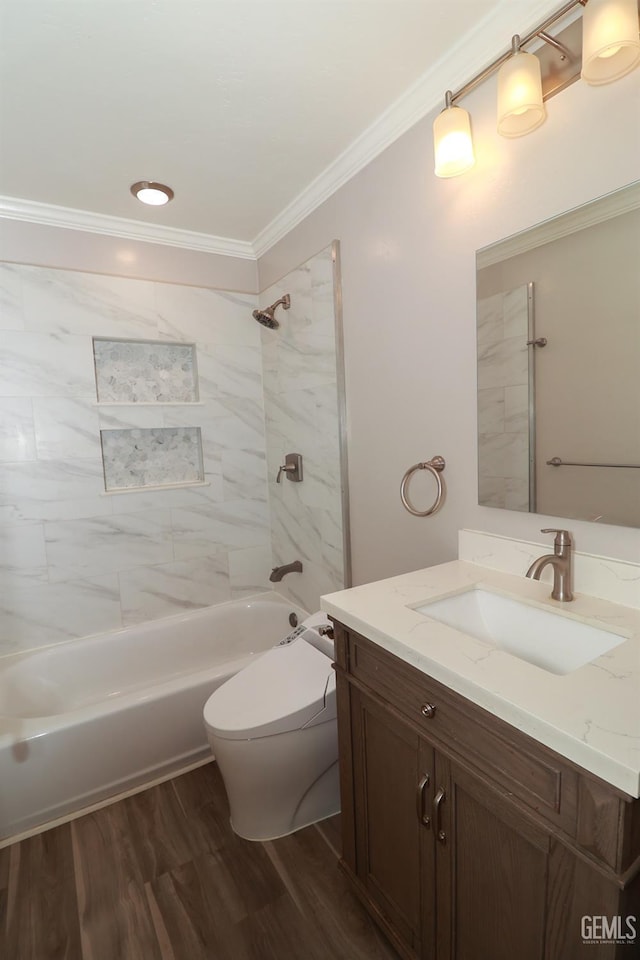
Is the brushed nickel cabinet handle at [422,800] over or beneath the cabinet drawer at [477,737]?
beneath

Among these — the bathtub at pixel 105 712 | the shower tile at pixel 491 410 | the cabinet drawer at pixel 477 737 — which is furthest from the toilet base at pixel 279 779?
the shower tile at pixel 491 410

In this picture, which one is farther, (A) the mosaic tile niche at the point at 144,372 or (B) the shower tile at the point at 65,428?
(A) the mosaic tile niche at the point at 144,372

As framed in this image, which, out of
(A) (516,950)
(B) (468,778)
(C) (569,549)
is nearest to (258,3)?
(C) (569,549)

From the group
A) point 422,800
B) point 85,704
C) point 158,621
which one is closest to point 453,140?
point 422,800

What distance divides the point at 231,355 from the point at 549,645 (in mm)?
2162

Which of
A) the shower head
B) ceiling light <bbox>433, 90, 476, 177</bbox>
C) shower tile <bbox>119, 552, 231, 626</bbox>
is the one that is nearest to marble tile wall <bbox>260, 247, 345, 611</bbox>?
the shower head

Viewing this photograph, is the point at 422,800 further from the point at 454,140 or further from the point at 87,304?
the point at 87,304

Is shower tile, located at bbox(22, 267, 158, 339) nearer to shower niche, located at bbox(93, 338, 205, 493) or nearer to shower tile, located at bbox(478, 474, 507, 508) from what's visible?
shower niche, located at bbox(93, 338, 205, 493)

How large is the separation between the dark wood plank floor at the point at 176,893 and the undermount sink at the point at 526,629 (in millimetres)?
886

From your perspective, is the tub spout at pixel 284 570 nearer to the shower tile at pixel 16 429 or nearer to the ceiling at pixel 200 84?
the shower tile at pixel 16 429

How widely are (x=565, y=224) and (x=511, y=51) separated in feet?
1.38

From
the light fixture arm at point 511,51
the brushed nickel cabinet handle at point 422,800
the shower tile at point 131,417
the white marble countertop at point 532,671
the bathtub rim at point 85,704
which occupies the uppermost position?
the light fixture arm at point 511,51

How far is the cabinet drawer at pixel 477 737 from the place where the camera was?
27.5 inches

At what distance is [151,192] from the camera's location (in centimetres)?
193
